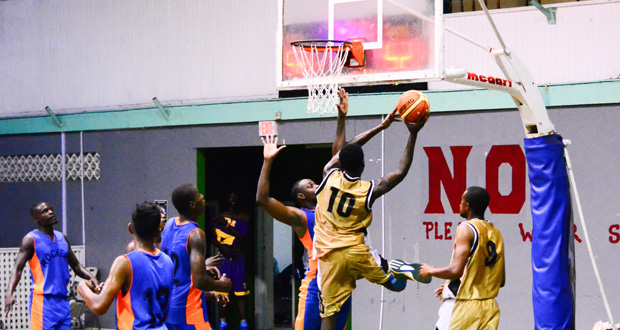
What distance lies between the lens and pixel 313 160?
44.9 feet

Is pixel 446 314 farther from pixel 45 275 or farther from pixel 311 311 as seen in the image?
pixel 45 275

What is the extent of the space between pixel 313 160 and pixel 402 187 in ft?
9.60

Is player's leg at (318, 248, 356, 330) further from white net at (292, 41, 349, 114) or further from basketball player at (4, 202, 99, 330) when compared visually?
white net at (292, 41, 349, 114)

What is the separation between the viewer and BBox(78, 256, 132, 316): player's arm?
5199mm

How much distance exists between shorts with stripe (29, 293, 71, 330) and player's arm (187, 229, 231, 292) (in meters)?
2.45

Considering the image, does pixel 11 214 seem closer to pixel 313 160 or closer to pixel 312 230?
pixel 313 160

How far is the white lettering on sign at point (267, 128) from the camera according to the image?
38.7 feet

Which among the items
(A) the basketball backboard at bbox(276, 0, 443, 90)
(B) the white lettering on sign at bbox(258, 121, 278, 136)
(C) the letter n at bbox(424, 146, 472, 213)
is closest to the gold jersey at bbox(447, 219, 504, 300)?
(A) the basketball backboard at bbox(276, 0, 443, 90)

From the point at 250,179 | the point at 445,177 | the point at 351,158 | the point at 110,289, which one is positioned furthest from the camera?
the point at 250,179

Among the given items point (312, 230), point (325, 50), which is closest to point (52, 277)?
point (312, 230)

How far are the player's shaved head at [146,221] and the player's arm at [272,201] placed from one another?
1.10 metres

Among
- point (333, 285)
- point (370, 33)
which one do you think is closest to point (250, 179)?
point (370, 33)

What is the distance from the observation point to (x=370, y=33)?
32.3 ft

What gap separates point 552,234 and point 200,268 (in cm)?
311
